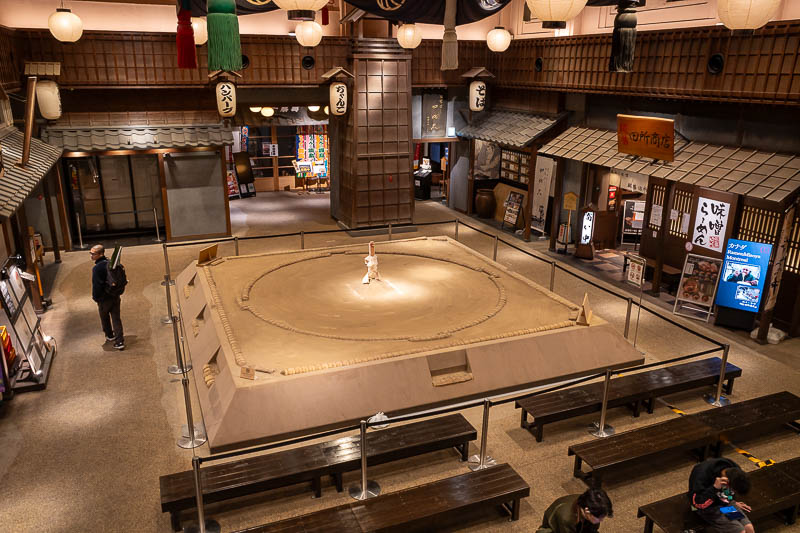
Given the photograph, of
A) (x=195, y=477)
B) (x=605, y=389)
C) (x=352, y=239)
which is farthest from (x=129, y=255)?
(x=605, y=389)

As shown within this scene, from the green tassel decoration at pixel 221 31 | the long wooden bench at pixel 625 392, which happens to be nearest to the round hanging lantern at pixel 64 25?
the green tassel decoration at pixel 221 31

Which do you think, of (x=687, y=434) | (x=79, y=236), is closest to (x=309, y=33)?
(x=79, y=236)

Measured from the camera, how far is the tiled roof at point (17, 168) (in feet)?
24.4

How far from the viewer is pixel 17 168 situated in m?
9.05

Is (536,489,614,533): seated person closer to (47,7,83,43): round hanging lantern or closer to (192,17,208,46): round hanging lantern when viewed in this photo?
(192,17,208,46): round hanging lantern

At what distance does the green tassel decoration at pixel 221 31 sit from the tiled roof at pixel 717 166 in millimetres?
7462

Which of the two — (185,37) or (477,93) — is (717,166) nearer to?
(477,93)

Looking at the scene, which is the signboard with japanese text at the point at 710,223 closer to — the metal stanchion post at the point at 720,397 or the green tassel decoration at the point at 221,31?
the metal stanchion post at the point at 720,397

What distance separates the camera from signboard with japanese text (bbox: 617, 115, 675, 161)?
10.1m

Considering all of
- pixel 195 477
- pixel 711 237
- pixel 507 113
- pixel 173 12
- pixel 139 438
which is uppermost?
pixel 173 12

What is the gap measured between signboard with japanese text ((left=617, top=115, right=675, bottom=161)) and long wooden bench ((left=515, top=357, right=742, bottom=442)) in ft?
13.5

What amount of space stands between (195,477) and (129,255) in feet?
31.9

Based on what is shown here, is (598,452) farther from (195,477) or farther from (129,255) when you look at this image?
(129,255)

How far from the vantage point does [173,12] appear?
13352mm
